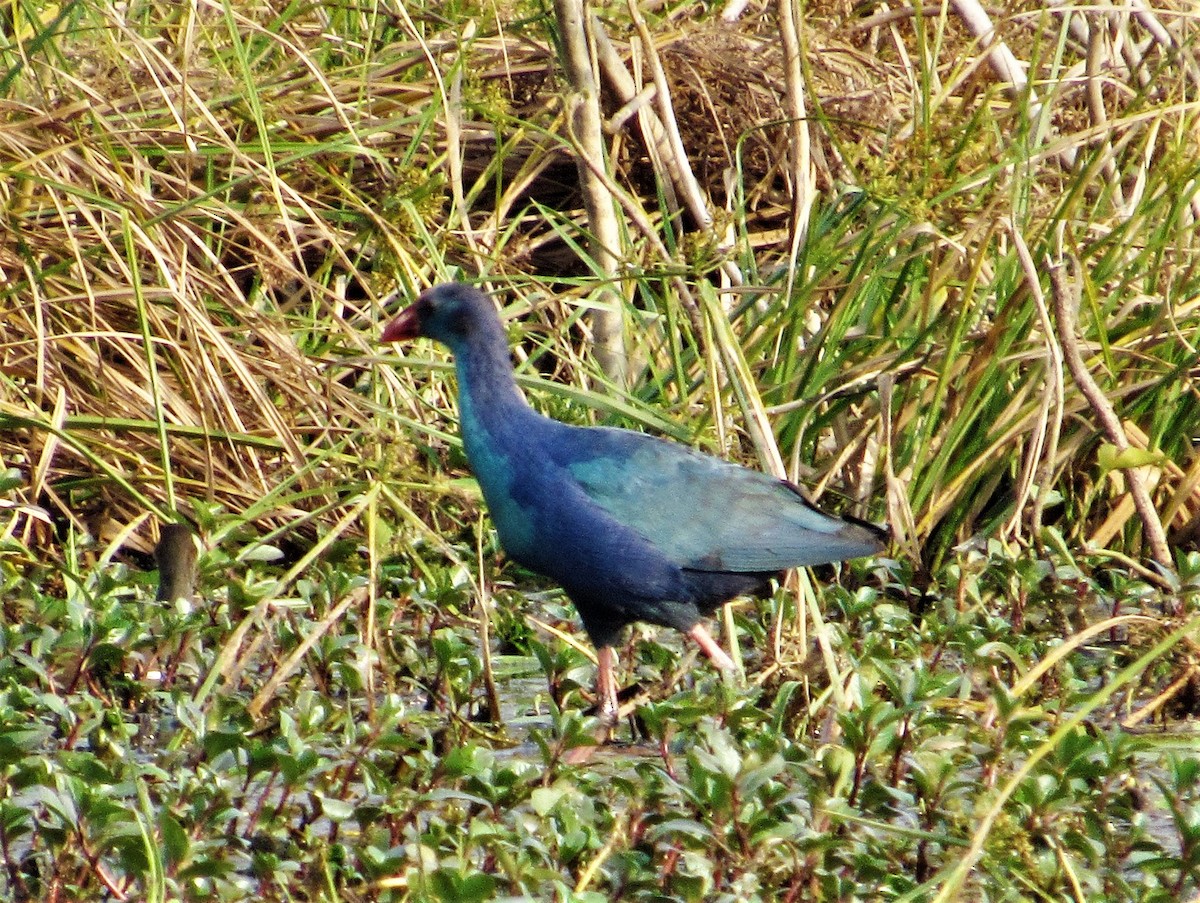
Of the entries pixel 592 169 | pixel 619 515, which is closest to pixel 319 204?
pixel 592 169

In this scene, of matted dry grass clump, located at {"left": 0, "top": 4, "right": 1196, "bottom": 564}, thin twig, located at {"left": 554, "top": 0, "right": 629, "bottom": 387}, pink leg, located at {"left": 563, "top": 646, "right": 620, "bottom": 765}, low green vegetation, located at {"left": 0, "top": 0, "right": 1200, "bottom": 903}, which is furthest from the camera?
thin twig, located at {"left": 554, "top": 0, "right": 629, "bottom": 387}

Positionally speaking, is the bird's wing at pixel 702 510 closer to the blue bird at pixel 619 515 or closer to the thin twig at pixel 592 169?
the blue bird at pixel 619 515

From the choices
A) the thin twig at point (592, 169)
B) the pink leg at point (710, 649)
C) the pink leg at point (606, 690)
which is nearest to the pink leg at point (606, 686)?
the pink leg at point (606, 690)

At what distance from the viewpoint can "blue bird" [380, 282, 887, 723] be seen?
310 centimetres

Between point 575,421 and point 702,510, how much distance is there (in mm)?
827

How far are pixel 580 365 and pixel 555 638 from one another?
69 centimetres

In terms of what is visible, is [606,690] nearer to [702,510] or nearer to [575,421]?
[702,510]

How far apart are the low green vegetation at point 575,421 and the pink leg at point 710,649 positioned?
0.07 meters

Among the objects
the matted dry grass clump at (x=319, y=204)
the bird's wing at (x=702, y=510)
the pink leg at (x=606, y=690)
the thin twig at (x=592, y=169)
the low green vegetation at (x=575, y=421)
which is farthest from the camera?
the thin twig at (x=592, y=169)

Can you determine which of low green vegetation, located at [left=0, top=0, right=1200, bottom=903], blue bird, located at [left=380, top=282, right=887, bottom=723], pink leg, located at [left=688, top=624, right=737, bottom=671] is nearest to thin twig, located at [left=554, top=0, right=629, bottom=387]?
low green vegetation, located at [left=0, top=0, right=1200, bottom=903]

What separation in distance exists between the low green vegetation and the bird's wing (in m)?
0.09

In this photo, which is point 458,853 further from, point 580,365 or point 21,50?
point 21,50

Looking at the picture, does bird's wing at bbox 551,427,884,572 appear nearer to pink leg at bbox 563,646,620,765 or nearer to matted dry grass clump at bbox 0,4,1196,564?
pink leg at bbox 563,646,620,765

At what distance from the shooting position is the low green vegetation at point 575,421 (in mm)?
2230
